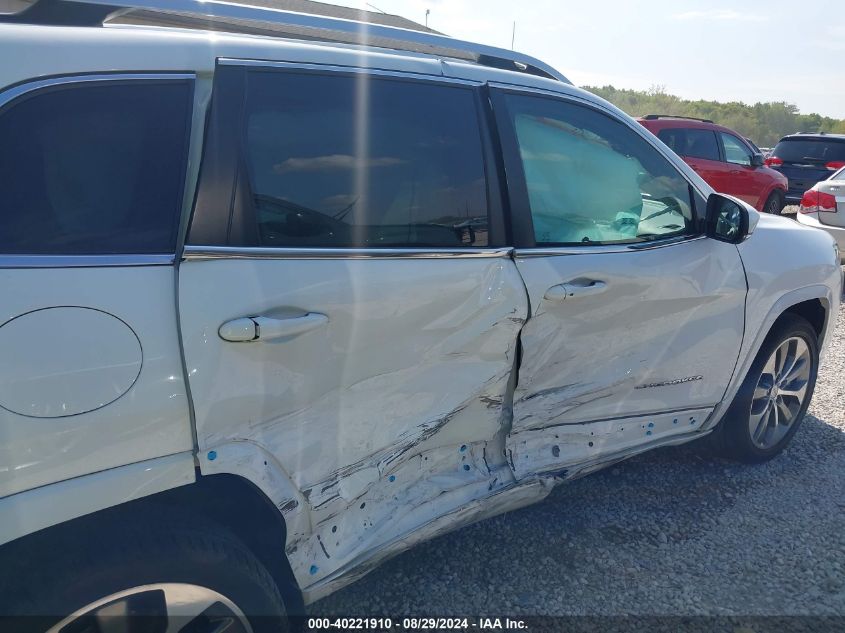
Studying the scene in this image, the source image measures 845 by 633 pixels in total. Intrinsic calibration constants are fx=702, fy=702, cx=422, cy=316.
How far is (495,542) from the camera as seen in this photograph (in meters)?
3.06

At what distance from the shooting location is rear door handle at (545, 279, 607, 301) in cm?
252

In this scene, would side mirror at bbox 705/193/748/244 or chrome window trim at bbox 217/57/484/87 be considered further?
side mirror at bbox 705/193/748/244

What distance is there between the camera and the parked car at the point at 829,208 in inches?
312

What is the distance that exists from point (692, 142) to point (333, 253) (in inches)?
411

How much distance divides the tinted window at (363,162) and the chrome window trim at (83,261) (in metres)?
0.30

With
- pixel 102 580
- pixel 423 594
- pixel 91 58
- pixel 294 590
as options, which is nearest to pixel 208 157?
pixel 91 58

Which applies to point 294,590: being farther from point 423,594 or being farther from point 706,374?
point 706,374

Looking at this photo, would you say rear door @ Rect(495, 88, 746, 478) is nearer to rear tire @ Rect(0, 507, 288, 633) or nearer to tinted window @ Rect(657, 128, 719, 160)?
rear tire @ Rect(0, 507, 288, 633)

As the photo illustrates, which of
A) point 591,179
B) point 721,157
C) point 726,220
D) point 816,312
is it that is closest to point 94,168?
point 591,179

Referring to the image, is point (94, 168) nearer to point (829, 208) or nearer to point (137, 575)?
point (137, 575)

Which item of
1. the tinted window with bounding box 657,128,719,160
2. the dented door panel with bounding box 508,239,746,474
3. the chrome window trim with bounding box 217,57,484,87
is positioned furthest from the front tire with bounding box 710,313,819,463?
the tinted window with bounding box 657,128,719,160

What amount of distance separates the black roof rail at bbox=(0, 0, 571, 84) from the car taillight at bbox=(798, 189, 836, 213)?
6698 millimetres

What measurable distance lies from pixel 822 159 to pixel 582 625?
13515 millimetres

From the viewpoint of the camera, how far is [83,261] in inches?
65.2
